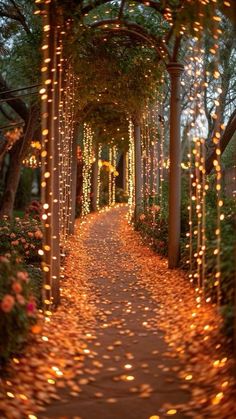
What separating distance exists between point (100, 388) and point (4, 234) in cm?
628

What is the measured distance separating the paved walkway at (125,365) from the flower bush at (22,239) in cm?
146

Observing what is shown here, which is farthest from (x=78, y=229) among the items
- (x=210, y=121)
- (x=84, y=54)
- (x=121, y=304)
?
(x=121, y=304)

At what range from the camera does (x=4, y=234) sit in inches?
394

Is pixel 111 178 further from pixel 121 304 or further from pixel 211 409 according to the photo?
pixel 211 409

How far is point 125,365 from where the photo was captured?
15.2 feet

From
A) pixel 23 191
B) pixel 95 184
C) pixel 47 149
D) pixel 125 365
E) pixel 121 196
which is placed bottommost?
pixel 125 365

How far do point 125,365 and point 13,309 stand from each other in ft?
3.78

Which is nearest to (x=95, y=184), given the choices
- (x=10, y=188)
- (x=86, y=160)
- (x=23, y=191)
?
(x=86, y=160)

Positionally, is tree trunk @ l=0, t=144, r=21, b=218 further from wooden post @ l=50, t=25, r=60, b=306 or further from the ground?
wooden post @ l=50, t=25, r=60, b=306

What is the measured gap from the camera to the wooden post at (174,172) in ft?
29.0

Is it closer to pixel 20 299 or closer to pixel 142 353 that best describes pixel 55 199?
pixel 142 353

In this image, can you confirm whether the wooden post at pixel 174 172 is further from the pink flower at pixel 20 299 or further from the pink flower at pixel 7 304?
the pink flower at pixel 7 304

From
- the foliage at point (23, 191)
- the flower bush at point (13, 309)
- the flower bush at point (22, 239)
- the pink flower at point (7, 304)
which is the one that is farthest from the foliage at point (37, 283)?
the foliage at point (23, 191)

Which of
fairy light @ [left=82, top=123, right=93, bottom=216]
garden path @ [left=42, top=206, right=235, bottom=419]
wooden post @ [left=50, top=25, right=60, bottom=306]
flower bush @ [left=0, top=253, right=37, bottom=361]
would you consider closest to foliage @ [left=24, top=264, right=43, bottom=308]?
wooden post @ [left=50, top=25, right=60, bottom=306]
